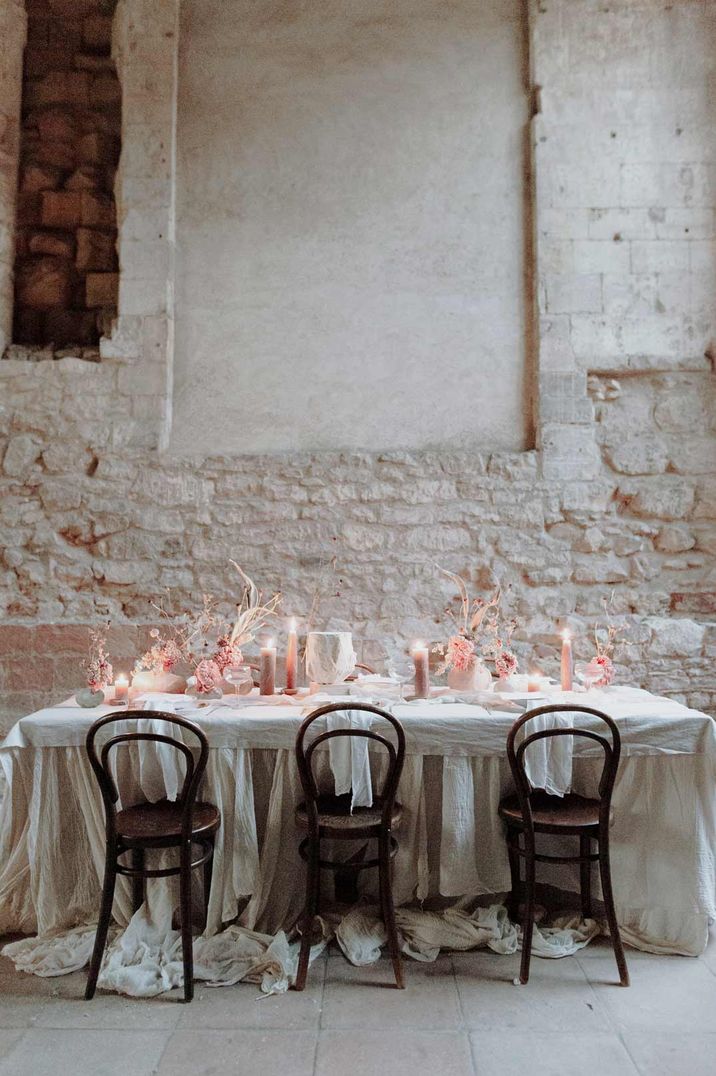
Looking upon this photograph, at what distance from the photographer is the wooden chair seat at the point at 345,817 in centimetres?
288

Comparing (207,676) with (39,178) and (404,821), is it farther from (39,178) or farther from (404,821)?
(39,178)

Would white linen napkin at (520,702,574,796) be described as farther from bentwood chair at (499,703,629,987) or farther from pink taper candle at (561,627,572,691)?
pink taper candle at (561,627,572,691)

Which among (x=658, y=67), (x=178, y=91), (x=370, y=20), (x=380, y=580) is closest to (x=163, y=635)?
(x=380, y=580)

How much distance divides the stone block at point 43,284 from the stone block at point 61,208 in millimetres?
249

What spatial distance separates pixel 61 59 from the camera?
564 cm

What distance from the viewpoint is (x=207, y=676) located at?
3.57m

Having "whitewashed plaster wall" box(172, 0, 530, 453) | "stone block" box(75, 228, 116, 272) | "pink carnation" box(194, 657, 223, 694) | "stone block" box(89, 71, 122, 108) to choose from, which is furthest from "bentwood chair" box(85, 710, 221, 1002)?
"stone block" box(89, 71, 122, 108)

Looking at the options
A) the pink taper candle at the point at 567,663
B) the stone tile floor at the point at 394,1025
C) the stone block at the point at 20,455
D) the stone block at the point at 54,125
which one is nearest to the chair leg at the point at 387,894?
the stone tile floor at the point at 394,1025

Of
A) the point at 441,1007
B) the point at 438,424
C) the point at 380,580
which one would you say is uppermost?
the point at 438,424

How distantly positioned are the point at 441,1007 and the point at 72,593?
315 centimetres

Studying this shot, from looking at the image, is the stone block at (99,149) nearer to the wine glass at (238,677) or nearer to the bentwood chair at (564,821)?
the wine glass at (238,677)

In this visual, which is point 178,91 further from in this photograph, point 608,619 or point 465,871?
point 465,871

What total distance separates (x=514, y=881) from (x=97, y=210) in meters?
4.73

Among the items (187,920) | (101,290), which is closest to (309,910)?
(187,920)
